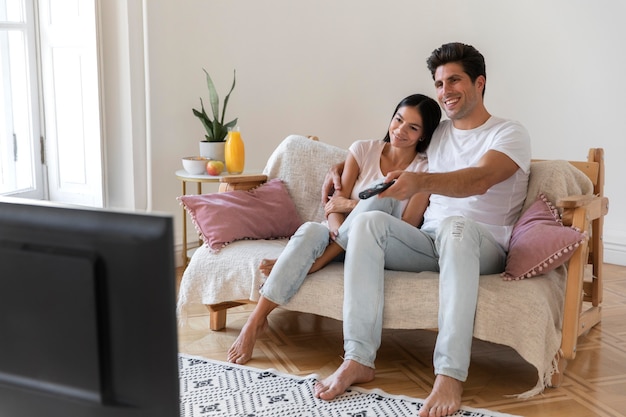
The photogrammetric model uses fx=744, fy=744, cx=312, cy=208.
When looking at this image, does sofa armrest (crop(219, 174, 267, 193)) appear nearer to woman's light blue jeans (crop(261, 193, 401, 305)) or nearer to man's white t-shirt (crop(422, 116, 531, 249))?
woman's light blue jeans (crop(261, 193, 401, 305))

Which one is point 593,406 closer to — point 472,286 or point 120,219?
point 472,286

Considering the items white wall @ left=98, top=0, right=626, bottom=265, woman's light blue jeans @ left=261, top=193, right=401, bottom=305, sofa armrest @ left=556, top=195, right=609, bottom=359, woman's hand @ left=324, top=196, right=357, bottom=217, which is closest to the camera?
sofa armrest @ left=556, top=195, right=609, bottom=359

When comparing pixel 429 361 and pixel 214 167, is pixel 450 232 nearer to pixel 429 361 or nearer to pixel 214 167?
pixel 429 361

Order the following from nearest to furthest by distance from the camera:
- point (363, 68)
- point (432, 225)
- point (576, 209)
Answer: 1. point (576, 209)
2. point (432, 225)
3. point (363, 68)

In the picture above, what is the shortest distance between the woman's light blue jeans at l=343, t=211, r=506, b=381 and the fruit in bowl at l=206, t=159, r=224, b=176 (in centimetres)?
130

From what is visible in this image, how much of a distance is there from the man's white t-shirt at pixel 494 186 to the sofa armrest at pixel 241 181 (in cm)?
81

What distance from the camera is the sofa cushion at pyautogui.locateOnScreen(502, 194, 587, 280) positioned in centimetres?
245

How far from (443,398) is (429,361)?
0.44 metres

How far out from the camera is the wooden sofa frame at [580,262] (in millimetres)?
2500

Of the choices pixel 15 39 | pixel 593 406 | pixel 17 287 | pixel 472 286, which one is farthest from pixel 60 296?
pixel 15 39

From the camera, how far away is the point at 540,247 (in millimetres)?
2480

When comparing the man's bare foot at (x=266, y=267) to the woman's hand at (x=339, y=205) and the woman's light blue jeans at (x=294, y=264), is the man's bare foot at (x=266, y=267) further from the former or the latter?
the woman's hand at (x=339, y=205)

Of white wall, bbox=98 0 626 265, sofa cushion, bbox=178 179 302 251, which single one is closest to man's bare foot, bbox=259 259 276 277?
sofa cushion, bbox=178 179 302 251

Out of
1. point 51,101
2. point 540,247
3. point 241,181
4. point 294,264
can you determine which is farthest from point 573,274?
point 51,101
